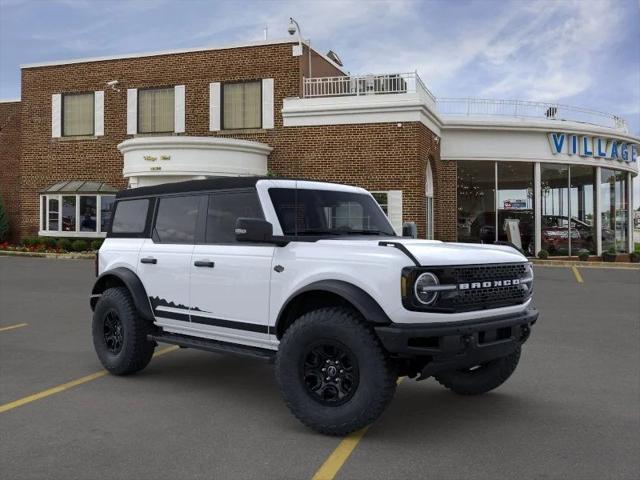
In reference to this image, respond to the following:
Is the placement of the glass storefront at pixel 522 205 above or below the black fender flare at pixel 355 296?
above

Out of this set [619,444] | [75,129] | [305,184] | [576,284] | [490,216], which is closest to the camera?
[619,444]

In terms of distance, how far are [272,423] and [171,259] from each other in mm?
1947

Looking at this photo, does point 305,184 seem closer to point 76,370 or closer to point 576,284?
point 76,370

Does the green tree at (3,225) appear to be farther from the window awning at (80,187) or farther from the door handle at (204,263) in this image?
the door handle at (204,263)

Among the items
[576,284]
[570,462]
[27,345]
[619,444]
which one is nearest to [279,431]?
[570,462]

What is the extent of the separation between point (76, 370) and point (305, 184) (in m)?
3.27

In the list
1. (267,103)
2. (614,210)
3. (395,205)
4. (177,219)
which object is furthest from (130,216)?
(614,210)

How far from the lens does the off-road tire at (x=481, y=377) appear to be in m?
5.64

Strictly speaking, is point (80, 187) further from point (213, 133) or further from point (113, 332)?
point (113, 332)

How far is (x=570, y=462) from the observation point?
421 cm

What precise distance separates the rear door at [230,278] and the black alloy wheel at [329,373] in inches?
23.5

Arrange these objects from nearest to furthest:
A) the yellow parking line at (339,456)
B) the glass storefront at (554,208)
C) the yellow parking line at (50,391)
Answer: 1. the yellow parking line at (339,456)
2. the yellow parking line at (50,391)
3. the glass storefront at (554,208)

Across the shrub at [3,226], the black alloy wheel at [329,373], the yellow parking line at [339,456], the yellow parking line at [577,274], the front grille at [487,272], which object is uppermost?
the shrub at [3,226]

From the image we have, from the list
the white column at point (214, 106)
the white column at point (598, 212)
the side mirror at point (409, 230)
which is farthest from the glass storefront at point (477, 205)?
the side mirror at point (409, 230)
